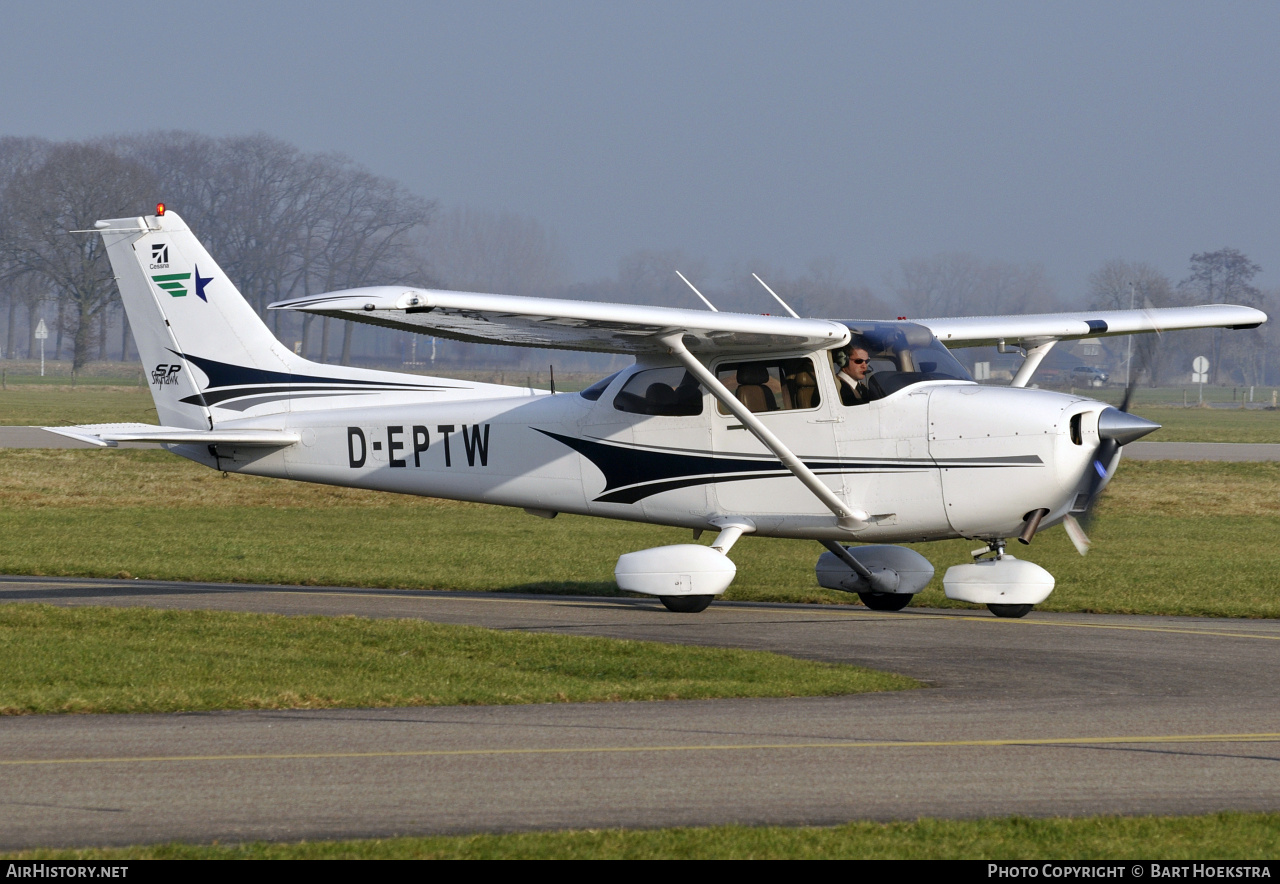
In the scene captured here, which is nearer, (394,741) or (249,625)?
(394,741)

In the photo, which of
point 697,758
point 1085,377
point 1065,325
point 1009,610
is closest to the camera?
point 697,758

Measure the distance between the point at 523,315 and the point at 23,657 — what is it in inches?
186

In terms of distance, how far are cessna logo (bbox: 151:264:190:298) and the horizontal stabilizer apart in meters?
1.57

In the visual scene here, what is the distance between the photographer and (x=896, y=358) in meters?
13.3

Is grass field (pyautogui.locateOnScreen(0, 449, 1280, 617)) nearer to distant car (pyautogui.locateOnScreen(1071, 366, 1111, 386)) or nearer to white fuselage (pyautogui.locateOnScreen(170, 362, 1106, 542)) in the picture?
white fuselage (pyautogui.locateOnScreen(170, 362, 1106, 542))

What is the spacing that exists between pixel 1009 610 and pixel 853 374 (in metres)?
2.59

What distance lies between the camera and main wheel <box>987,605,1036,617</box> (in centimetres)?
1301

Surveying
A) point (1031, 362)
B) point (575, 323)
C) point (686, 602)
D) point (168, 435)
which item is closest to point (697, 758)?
point (575, 323)

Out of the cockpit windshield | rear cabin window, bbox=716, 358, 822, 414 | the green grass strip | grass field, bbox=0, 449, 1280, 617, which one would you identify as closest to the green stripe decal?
grass field, bbox=0, 449, 1280, 617

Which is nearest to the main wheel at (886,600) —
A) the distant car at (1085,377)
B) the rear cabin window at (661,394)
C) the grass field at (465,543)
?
the grass field at (465,543)

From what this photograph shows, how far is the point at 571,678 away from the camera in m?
10.2

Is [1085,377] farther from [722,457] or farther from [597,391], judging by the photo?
[597,391]
